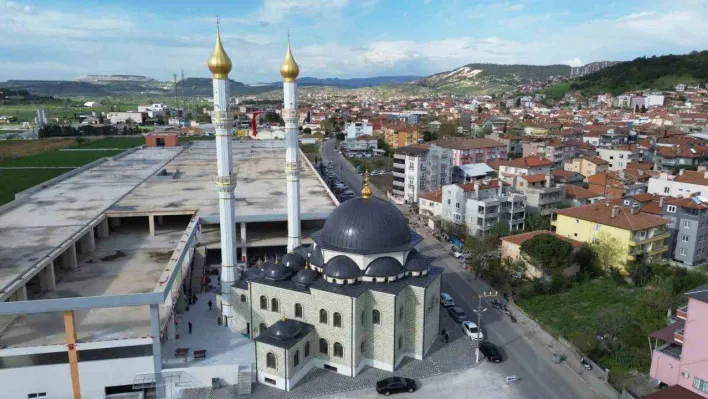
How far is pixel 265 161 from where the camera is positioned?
2537 inches

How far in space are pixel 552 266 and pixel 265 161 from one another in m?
40.6

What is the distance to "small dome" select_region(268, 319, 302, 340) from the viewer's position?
74.0ft

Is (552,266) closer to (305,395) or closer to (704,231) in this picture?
(704,231)

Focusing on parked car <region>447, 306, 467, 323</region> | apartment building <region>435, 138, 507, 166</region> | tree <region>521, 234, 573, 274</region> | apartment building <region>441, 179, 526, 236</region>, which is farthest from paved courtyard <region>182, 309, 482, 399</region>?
apartment building <region>435, 138, 507, 166</region>

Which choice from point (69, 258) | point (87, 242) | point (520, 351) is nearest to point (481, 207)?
point (520, 351)

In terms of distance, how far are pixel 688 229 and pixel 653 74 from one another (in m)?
143

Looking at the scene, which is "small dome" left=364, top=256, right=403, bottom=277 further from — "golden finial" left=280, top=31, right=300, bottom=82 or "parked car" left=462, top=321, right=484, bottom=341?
"golden finial" left=280, top=31, right=300, bottom=82

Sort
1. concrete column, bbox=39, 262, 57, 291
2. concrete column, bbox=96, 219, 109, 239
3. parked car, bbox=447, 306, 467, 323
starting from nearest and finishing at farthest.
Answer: concrete column, bbox=39, 262, 57, 291, parked car, bbox=447, 306, 467, 323, concrete column, bbox=96, 219, 109, 239

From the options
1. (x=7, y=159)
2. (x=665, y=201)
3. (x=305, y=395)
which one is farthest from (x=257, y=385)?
(x=7, y=159)

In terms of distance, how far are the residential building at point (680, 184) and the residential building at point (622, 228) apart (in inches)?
429

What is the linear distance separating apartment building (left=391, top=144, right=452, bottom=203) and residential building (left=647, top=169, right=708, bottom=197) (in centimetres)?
2130

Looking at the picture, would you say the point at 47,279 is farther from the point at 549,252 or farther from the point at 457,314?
the point at 549,252

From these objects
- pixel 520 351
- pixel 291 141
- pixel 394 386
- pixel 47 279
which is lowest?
pixel 520 351

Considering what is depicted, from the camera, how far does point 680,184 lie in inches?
1863
